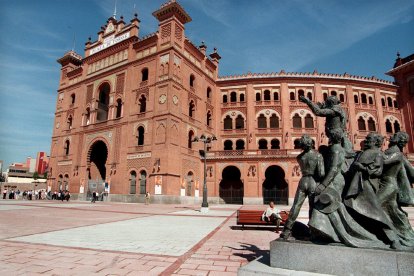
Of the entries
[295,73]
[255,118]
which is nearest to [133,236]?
[255,118]

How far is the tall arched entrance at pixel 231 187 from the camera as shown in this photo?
1178 inches

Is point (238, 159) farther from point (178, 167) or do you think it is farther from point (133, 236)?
point (133, 236)

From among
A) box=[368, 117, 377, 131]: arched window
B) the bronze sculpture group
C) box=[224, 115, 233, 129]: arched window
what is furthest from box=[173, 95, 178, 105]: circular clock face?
box=[368, 117, 377, 131]: arched window

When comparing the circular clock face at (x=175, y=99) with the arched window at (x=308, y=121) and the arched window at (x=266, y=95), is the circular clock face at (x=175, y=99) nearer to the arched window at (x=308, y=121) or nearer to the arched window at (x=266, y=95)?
the arched window at (x=266, y=95)

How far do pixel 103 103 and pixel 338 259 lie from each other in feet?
120

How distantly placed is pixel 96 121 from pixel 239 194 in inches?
752

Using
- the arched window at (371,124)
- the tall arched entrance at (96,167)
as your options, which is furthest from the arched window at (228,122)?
the arched window at (371,124)

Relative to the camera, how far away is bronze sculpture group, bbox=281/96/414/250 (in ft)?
12.5

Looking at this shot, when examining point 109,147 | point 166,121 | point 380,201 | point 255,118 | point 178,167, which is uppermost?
point 255,118

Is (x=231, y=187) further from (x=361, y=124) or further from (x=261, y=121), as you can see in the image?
(x=361, y=124)

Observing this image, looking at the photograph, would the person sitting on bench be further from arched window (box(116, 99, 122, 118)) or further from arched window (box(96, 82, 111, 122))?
arched window (box(96, 82, 111, 122))

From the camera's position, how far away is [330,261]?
12.1ft

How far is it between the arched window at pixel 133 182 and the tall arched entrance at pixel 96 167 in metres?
5.51

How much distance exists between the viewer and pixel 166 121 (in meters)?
26.2
